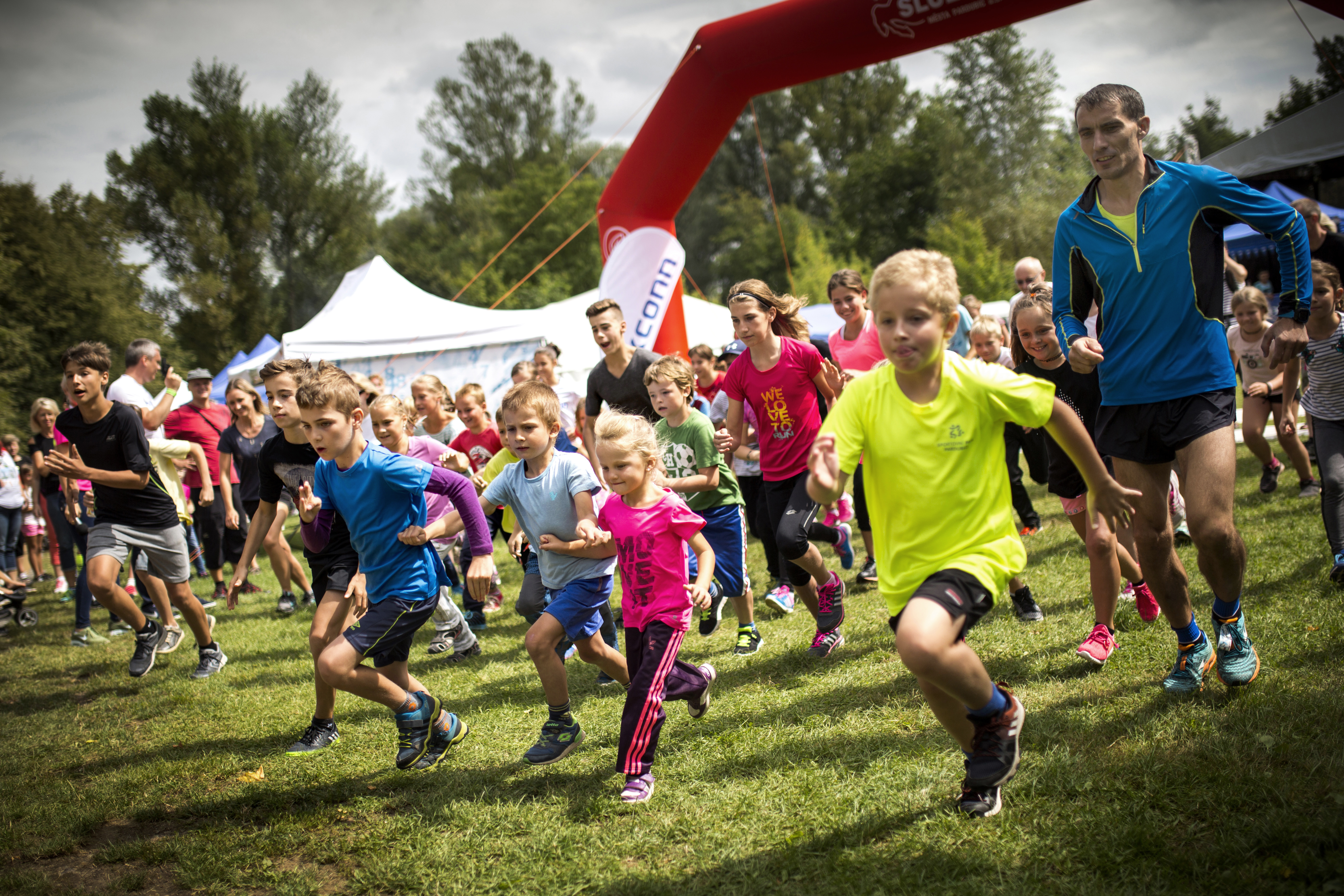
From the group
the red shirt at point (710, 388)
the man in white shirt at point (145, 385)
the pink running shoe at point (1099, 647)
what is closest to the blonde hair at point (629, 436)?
the pink running shoe at point (1099, 647)

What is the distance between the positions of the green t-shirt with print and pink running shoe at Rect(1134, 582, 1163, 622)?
2.44 metres

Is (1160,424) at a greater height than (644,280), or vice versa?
(644,280)

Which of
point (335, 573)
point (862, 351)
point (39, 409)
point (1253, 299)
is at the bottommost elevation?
point (335, 573)

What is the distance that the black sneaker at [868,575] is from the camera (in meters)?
7.16

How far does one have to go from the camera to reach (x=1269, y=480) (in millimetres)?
8055

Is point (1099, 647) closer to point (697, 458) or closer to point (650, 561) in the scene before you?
point (650, 561)

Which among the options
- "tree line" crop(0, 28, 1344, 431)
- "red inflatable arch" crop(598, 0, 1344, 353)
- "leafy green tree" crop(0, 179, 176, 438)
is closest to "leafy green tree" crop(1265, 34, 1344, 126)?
"tree line" crop(0, 28, 1344, 431)

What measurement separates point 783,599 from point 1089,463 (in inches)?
161

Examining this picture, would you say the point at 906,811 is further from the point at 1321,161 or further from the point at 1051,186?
the point at 1051,186

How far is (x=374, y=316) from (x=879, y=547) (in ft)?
45.6

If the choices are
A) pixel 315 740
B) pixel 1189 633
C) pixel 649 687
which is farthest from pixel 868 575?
pixel 315 740

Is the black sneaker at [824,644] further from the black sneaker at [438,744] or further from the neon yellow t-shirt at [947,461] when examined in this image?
the neon yellow t-shirt at [947,461]

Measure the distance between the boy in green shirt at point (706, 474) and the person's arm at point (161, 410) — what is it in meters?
4.50

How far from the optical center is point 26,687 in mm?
7000
